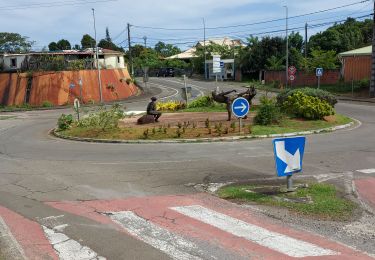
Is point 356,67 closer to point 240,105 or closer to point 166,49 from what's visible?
point 240,105

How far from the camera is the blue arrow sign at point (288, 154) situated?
28.6 feet

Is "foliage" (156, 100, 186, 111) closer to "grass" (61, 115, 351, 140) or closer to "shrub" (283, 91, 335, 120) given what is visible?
"grass" (61, 115, 351, 140)

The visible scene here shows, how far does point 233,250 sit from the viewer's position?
245 inches

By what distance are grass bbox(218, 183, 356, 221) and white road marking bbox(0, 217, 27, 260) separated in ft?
12.7

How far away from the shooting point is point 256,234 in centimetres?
685

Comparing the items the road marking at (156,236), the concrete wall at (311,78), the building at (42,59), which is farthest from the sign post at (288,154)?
the building at (42,59)

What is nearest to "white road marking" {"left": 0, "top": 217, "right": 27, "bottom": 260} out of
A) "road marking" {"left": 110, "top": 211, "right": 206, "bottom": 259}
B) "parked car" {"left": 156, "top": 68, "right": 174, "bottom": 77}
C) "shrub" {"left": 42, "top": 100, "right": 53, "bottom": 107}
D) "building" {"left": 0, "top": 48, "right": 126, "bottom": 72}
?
"road marking" {"left": 110, "top": 211, "right": 206, "bottom": 259}

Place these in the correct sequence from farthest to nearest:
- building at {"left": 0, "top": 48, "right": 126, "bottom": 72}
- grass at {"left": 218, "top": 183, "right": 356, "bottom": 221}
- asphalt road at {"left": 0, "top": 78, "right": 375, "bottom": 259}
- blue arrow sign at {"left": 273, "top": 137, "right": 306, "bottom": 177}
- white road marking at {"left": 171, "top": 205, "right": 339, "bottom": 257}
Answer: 1. building at {"left": 0, "top": 48, "right": 126, "bottom": 72}
2. blue arrow sign at {"left": 273, "top": 137, "right": 306, "bottom": 177}
3. grass at {"left": 218, "top": 183, "right": 356, "bottom": 221}
4. asphalt road at {"left": 0, "top": 78, "right": 375, "bottom": 259}
5. white road marking at {"left": 171, "top": 205, "right": 339, "bottom": 257}

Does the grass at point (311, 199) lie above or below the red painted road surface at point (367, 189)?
above

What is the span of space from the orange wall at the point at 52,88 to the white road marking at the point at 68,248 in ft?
140

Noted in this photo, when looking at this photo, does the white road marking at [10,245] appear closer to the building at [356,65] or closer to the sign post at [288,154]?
the sign post at [288,154]

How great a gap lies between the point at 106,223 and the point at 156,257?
1.78 m

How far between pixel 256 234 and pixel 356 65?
43763mm

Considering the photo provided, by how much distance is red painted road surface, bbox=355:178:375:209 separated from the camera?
8758mm
